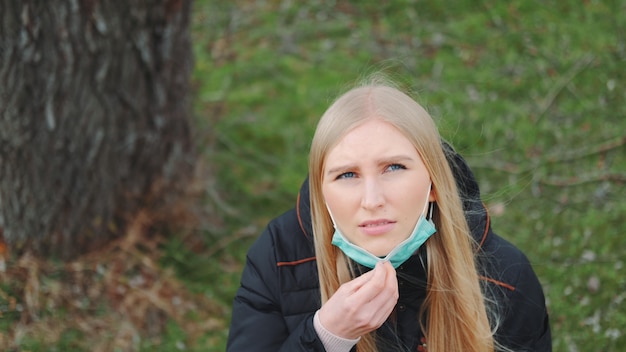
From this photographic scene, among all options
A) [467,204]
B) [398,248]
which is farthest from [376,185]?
[467,204]

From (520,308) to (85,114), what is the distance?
218 cm

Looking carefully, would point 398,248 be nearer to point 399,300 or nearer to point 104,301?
point 399,300

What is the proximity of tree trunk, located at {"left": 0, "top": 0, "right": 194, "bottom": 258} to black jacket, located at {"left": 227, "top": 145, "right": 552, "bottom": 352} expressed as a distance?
1.46 metres

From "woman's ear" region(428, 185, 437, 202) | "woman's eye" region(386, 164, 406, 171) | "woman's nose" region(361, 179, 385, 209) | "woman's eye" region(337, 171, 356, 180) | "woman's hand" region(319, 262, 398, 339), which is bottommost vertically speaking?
"woman's hand" region(319, 262, 398, 339)

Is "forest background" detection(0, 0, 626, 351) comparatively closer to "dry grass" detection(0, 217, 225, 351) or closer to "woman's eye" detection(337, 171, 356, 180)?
"dry grass" detection(0, 217, 225, 351)

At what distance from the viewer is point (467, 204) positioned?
2426 millimetres

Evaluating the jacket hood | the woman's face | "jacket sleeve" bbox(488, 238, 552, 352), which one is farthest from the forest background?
the woman's face

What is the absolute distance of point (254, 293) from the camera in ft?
8.05

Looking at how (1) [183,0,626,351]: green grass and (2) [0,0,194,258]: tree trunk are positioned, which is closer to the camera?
(2) [0,0,194,258]: tree trunk

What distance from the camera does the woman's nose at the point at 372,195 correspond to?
2.05 metres

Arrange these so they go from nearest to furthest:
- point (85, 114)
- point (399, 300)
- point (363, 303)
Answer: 1. point (363, 303)
2. point (399, 300)
3. point (85, 114)

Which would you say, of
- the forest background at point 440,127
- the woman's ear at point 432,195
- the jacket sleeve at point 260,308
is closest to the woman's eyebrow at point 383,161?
the woman's ear at point 432,195

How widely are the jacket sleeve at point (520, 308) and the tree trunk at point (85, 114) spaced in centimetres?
205

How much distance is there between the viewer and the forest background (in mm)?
3555
